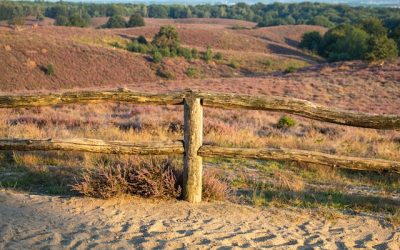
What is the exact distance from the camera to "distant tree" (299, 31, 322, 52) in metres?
78.6

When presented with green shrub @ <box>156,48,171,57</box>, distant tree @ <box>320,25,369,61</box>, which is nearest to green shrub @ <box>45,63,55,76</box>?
green shrub @ <box>156,48,171,57</box>

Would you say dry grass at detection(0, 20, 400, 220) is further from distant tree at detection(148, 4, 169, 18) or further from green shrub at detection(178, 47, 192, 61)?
distant tree at detection(148, 4, 169, 18)

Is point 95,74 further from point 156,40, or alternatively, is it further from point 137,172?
point 137,172

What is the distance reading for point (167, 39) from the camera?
2653 inches

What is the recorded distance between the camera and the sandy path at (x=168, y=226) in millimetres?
4961

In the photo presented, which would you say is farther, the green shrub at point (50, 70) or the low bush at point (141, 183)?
the green shrub at point (50, 70)

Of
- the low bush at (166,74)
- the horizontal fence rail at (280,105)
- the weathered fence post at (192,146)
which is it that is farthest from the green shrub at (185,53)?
the weathered fence post at (192,146)

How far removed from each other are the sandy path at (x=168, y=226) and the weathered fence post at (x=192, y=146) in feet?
0.59

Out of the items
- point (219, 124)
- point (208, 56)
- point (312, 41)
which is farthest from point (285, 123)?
point (312, 41)

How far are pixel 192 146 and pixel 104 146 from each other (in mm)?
1094

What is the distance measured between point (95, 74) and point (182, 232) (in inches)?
1796

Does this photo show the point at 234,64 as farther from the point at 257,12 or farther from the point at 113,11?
the point at 257,12

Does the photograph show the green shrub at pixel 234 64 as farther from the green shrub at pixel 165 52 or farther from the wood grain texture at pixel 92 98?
the wood grain texture at pixel 92 98

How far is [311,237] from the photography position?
526cm
